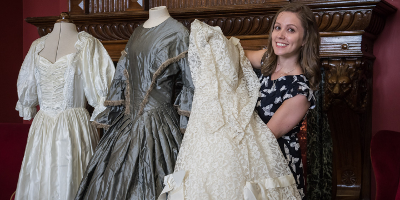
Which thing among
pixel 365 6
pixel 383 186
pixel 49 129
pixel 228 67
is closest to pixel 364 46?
pixel 365 6

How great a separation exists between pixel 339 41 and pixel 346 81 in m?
0.20

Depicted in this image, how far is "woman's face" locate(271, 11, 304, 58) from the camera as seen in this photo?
4.66 feet

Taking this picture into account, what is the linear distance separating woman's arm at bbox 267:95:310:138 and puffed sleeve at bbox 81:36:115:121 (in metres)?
0.75

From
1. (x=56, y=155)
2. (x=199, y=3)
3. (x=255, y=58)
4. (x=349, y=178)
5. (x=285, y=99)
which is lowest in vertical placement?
(x=349, y=178)

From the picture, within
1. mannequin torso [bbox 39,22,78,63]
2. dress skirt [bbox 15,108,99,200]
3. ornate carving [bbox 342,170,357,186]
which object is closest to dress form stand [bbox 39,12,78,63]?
mannequin torso [bbox 39,22,78,63]

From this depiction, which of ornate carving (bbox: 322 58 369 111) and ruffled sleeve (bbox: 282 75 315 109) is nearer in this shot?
ruffled sleeve (bbox: 282 75 315 109)

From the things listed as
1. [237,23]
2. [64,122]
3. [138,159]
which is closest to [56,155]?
[64,122]

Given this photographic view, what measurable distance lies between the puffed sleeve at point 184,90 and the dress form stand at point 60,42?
22.5 inches

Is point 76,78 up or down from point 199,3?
down

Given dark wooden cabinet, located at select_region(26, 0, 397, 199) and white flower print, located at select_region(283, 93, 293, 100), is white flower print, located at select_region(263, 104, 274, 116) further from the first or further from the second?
dark wooden cabinet, located at select_region(26, 0, 397, 199)

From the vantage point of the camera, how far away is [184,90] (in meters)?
1.45

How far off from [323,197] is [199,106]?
1126 mm

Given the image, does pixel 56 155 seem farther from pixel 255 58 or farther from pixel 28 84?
pixel 255 58

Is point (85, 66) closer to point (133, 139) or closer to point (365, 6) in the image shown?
point (133, 139)
